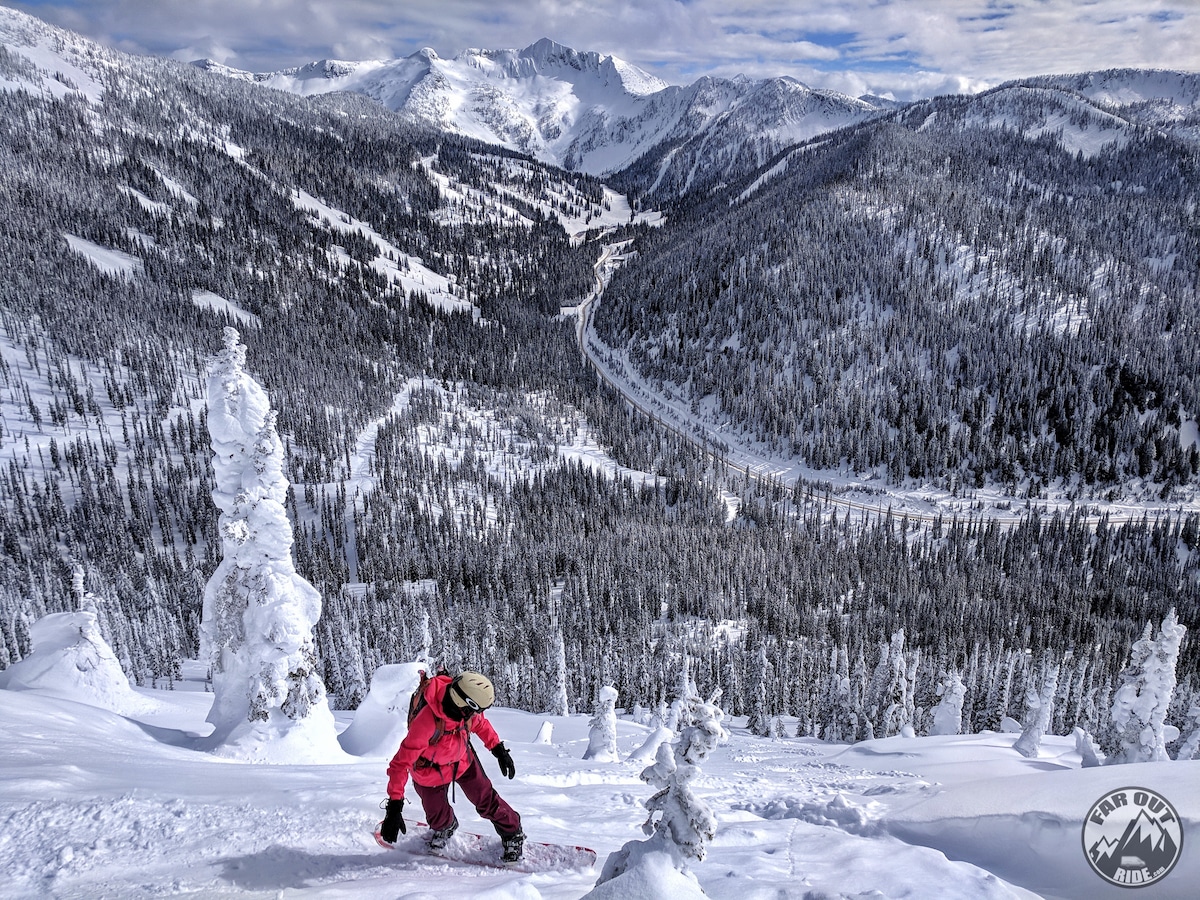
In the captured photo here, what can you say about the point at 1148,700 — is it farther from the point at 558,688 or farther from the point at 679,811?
the point at 558,688

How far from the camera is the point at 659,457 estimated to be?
471 ft

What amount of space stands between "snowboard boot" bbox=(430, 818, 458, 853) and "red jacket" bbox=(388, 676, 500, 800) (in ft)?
3.19

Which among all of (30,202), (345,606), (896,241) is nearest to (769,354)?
(896,241)

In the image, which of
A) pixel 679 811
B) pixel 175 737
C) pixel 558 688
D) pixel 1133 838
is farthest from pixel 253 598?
pixel 558 688

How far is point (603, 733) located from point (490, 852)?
21482 mm

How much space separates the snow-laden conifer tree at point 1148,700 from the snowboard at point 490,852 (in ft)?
92.0

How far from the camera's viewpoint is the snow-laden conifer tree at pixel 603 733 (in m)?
28.7

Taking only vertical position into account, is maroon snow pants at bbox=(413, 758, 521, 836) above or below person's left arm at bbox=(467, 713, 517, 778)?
below

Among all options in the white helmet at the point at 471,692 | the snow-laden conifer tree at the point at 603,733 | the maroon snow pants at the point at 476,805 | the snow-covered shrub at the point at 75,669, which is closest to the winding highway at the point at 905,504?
the snow-laden conifer tree at the point at 603,733

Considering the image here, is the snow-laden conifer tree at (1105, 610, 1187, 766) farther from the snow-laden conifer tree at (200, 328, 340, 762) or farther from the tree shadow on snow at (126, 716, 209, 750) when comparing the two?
the tree shadow on snow at (126, 716, 209, 750)

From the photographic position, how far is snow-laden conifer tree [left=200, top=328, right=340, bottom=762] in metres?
19.3

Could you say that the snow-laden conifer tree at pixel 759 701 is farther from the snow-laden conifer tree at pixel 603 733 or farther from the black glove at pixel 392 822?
the black glove at pixel 392 822

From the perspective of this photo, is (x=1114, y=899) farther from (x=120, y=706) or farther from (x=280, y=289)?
(x=280, y=289)

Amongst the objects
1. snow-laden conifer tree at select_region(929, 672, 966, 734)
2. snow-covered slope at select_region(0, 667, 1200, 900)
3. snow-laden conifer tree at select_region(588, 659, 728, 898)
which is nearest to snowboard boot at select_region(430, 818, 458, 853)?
snow-covered slope at select_region(0, 667, 1200, 900)
